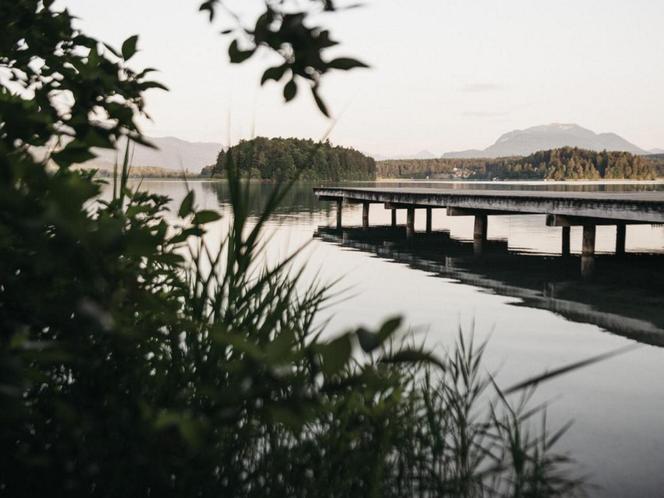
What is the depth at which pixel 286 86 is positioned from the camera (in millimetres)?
1592

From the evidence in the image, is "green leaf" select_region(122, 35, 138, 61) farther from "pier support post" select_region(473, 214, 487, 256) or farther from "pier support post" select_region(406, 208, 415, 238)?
"pier support post" select_region(406, 208, 415, 238)

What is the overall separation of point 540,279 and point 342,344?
43.0 feet

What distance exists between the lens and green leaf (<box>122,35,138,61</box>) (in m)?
2.56

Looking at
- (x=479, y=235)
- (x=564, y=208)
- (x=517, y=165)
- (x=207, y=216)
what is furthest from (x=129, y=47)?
(x=517, y=165)

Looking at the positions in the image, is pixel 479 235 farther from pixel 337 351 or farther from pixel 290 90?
pixel 337 351

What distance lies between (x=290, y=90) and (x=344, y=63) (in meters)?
0.20

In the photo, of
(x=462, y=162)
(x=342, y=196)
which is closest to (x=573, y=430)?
(x=342, y=196)

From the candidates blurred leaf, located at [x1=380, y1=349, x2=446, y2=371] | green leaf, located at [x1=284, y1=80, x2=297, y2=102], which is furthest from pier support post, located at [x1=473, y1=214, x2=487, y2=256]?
blurred leaf, located at [x1=380, y1=349, x2=446, y2=371]

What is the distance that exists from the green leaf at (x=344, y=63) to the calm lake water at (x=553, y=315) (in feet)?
2.40

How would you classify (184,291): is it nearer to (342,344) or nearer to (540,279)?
(342,344)

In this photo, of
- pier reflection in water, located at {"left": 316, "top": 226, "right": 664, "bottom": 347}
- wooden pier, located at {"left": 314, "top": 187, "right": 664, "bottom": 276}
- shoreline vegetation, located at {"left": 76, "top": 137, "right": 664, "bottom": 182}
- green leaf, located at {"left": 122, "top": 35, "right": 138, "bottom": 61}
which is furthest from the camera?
shoreline vegetation, located at {"left": 76, "top": 137, "right": 664, "bottom": 182}

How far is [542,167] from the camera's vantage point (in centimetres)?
15662

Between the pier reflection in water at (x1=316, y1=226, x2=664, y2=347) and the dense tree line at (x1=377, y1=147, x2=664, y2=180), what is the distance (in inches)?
5326

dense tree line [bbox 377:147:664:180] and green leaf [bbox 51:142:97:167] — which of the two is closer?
green leaf [bbox 51:142:97:167]
